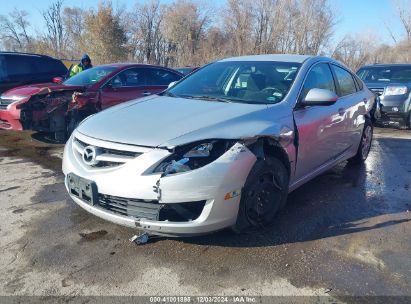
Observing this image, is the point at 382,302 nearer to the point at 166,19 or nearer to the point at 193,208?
the point at 193,208

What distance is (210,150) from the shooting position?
2.76 metres

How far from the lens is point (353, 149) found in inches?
200

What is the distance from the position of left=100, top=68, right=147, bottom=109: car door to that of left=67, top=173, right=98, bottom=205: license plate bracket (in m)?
3.91

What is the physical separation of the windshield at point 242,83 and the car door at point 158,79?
3.20 m

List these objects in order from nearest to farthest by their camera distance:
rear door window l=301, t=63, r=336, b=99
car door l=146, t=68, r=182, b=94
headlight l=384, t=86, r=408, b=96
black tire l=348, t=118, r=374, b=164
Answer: rear door window l=301, t=63, r=336, b=99, black tire l=348, t=118, r=374, b=164, car door l=146, t=68, r=182, b=94, headlight l=384, t=86, r=408, b=96

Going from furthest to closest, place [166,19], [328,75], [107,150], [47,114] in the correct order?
[166,19], [47,114], [328,75], [107,150]

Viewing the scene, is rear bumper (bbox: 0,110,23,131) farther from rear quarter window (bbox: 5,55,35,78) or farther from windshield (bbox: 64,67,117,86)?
rear quarter window (bbox: 5,55,35,78)

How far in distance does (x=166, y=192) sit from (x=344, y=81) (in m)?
3.18

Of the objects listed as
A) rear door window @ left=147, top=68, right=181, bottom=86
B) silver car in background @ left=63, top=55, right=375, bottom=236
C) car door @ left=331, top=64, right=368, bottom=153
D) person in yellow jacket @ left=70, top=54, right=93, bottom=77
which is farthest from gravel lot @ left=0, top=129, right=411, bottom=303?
person in yellow jacket @ left=70, top=54, right=93, bottom=77

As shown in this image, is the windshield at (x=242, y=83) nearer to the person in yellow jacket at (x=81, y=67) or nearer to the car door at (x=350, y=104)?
the car door at (x=350, y=104)

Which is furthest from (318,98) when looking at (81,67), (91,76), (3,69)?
(3,69)

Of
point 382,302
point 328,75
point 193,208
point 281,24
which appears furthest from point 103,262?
point 281,24

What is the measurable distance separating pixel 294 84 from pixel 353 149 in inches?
75.1

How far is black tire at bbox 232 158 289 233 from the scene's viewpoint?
2941 millimetres
